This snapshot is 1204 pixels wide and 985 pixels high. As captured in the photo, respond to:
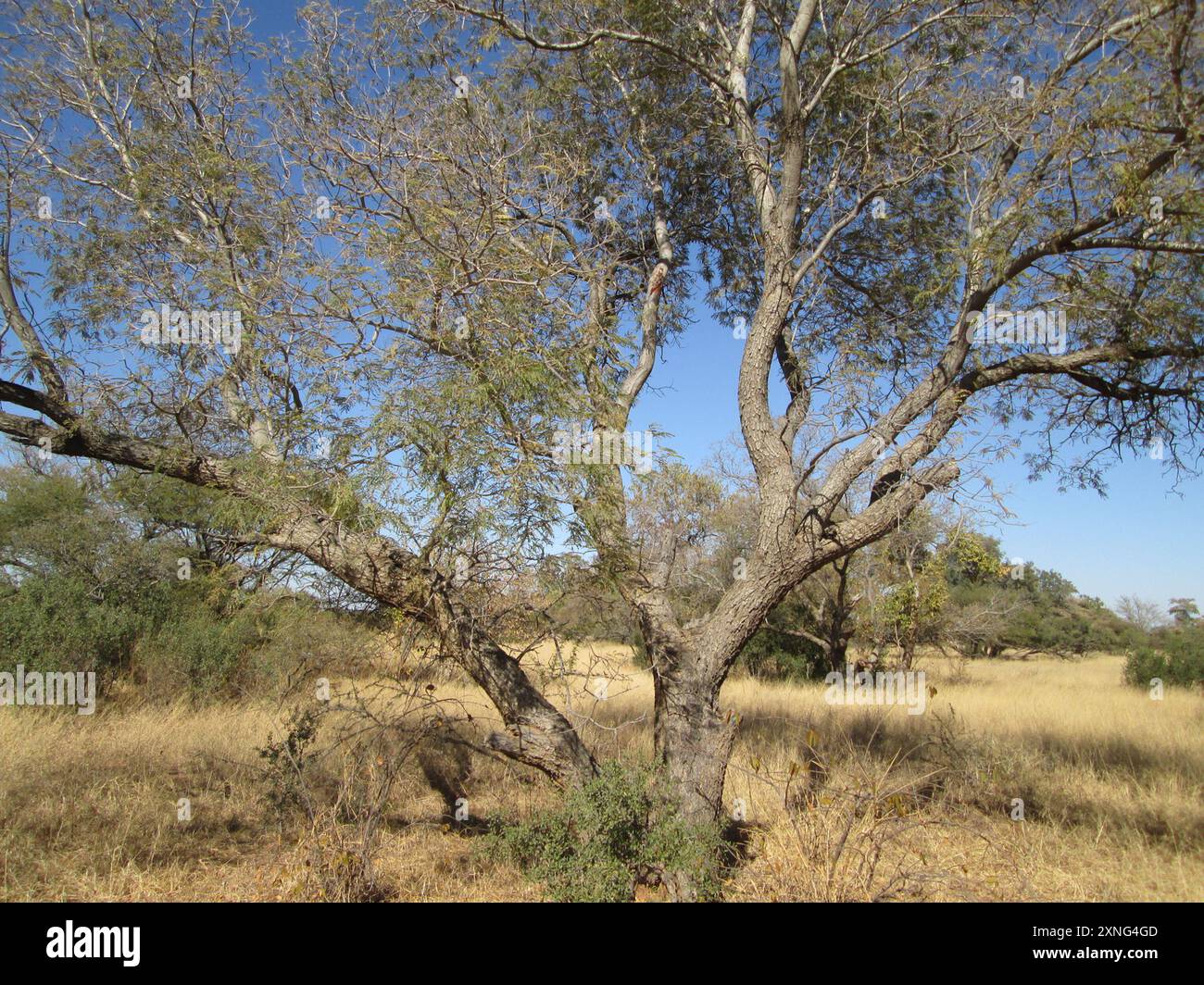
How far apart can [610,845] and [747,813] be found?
2174 mm

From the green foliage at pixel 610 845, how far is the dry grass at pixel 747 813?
0.30 metres

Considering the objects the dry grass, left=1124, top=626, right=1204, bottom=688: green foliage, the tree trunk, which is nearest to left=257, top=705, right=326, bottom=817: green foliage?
the dry grass

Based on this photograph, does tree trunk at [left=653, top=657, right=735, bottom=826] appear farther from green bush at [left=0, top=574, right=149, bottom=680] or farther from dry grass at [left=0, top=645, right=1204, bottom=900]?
green bush at [left=0, top=574, right=149, bottom=680]

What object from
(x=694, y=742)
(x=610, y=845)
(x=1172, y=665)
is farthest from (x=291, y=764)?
(x=1172, y=665)

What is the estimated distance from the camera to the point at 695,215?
25.2 feet

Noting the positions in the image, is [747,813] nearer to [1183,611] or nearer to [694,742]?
[694,742]

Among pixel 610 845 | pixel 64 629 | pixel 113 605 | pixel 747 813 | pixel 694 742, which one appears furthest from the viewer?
pixel 113 605

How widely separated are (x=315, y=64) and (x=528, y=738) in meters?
6.01

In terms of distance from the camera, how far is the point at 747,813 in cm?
574

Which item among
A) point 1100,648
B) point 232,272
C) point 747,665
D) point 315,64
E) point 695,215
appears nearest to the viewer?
point 232,272

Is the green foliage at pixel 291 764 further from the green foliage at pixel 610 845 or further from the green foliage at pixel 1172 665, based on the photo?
the green foliage at pixel 1172 665
